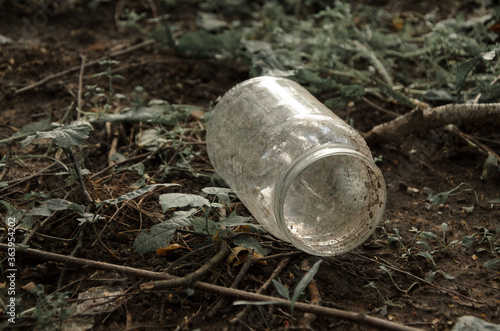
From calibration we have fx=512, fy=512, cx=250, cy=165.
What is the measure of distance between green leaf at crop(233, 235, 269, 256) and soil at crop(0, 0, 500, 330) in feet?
0.28

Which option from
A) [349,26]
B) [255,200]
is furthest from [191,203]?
[349,26]

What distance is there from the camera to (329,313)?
1626 millimetres

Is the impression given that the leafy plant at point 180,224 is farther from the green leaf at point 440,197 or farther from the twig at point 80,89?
the twig at point 80,89

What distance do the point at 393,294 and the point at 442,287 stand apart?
0.60ft

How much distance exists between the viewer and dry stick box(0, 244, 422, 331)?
5.24ft

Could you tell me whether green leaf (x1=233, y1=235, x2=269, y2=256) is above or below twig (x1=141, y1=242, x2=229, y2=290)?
below

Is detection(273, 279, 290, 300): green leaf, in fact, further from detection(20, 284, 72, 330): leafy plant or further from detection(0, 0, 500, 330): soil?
detection(20, 284, 72, 330): leafy plant

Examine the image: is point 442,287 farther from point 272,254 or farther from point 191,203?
point 191,203

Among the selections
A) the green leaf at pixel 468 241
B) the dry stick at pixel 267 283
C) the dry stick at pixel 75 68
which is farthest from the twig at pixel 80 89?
the green leaf at pixel 468 241

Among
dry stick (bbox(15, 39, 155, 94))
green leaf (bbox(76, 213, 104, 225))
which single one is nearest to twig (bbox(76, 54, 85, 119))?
dry stick (bbox(15, 39, 155, 94))

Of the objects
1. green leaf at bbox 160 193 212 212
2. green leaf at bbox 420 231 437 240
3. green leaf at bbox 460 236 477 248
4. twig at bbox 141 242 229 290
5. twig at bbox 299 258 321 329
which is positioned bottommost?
green leaf at bbox 460 236 477 248

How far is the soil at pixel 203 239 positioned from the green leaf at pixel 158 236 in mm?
108

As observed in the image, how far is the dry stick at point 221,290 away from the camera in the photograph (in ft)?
5.24

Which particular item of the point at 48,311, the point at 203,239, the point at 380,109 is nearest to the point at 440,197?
the point at 380,109
